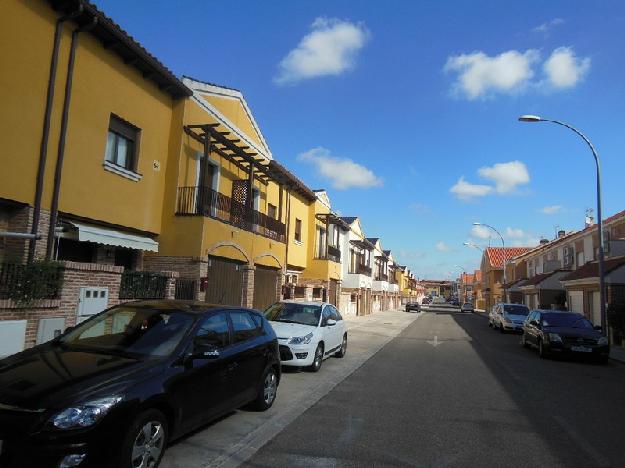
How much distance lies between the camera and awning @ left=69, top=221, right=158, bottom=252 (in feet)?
33.6

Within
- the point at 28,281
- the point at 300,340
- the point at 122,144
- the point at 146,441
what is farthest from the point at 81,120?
the point at 146,441

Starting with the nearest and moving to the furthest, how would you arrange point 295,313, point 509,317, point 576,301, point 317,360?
point 317,360 < point 295,313 < point 509,317 < point 576,301

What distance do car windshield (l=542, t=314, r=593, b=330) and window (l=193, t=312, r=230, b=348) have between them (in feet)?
40.7

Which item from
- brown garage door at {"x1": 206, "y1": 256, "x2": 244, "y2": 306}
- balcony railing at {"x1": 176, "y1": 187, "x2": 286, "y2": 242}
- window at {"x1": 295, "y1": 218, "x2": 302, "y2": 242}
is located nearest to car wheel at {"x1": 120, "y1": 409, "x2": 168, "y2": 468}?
balcony railing at {"x1": 176, "y1": 187, "x2": 286, "y2": 242}

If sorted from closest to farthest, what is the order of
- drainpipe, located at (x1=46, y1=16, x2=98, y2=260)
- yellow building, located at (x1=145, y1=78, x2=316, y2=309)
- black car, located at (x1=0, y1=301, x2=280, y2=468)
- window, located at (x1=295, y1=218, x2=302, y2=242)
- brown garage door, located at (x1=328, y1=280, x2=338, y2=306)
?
black car, located at (x1=0, y1=301, x2=280, y2=468), drainpipe, located at (x1=46, y1=16, x2=98, y2=260), yellow building, located at (x1=145, y1=78, x2=316, y2=309), window, located at (x1=295, y1=218, x2=302, y2=242), brown garage door, located at (x1=328, y1=280, x2=338, y2=306)

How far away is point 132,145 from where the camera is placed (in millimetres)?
12445

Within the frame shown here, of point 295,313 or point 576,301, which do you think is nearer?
point 295,313

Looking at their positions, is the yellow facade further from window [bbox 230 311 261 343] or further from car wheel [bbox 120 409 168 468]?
car wheel [bbox 120 409 168 468]

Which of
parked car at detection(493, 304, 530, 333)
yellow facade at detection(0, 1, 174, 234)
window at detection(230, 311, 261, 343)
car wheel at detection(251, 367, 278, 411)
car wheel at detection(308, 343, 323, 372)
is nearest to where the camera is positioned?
window at detection(230, 311, 261, 343)

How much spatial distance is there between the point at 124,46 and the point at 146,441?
9.73 m

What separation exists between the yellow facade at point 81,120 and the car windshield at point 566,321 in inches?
477

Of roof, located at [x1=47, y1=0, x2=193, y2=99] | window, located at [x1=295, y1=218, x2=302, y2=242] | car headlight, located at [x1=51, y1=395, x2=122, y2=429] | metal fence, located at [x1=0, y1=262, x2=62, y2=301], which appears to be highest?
roof, located at [x1=47, y1=0, x2=193, y2=99]

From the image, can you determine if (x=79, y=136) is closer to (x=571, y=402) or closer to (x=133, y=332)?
(x=133, y=332)

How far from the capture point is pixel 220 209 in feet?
48.3
